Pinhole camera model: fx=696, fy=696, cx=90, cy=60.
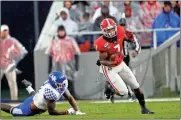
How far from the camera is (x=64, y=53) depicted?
17.8 m

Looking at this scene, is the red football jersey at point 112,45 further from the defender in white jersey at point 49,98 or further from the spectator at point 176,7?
the spectator at point 176,7

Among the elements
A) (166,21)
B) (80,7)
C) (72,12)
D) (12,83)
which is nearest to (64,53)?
(72,12)

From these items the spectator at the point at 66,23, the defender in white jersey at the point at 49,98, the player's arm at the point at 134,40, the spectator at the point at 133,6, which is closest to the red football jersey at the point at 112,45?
the player's arm at the point at 134,40

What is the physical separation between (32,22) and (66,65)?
4.95ft

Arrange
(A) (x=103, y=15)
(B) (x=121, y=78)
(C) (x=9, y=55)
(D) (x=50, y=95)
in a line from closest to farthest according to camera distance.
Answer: (D) (x=50, y=95) < (B) (x=121, y=78) < (A) (x=103, y=15) < (C) (x=9, y=55)

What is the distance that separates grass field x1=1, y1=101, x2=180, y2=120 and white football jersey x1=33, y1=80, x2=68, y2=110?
0.76 feet

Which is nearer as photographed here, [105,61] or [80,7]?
[105,61]

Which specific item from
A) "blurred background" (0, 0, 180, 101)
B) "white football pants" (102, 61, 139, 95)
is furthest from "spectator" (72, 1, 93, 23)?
"white football pants" (102, 61, 139, 95)

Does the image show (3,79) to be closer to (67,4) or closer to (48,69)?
(48,69)

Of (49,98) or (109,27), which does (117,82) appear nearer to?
(109,27)

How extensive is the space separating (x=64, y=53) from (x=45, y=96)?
6.31m

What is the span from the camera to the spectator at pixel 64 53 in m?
17.6

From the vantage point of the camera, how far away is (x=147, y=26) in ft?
59.0

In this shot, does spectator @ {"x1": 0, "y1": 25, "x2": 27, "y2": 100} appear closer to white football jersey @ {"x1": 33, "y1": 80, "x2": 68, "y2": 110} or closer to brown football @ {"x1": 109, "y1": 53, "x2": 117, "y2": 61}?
brown football @ {"x1": 109, "y1": 53, "x2": 117, "y2": 61}
